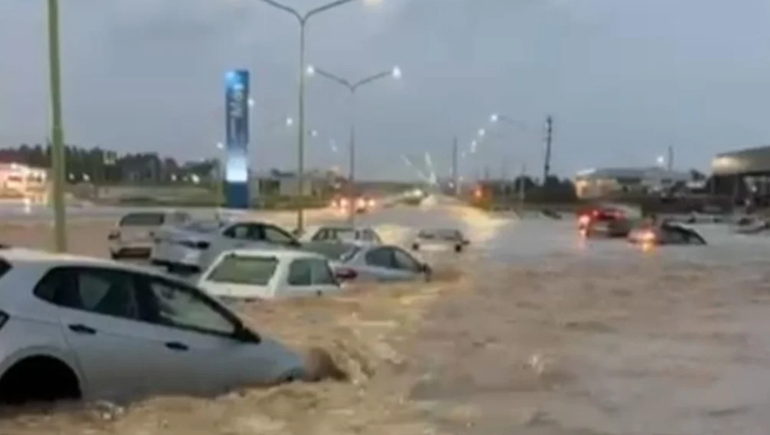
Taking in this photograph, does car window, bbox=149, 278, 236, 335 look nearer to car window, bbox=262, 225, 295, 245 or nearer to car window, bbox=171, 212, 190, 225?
car window, bbox=262, 225, 295, 245

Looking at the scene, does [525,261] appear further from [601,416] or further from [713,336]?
[601,416]

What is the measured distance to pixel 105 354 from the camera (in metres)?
10.7

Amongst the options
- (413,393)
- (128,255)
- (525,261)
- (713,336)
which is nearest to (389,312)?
(713,336)

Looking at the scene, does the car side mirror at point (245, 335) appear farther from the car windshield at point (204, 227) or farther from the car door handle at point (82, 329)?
the car windshield at point (204, 227)

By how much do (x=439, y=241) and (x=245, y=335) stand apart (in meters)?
40.3

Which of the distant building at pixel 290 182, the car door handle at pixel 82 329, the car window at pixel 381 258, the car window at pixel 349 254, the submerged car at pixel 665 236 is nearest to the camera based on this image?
the car door handle at pixel 82 329

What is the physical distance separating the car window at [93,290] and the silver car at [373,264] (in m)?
15.5

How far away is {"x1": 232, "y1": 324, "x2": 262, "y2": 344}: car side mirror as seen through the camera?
11.8m

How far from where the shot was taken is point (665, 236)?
196ft

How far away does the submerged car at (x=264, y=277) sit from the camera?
1945cm

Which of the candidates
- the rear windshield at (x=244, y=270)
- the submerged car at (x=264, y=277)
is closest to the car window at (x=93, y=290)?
the submerged car at (x=264, y=277)

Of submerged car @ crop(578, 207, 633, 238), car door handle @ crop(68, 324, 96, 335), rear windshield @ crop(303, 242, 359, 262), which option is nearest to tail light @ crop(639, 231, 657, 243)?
submerged car @ crop(578, 207, 633, 238)

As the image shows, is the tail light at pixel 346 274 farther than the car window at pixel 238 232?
No

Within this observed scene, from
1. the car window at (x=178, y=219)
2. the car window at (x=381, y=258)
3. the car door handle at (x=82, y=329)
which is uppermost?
the car door handle at (x=82, y=329)
